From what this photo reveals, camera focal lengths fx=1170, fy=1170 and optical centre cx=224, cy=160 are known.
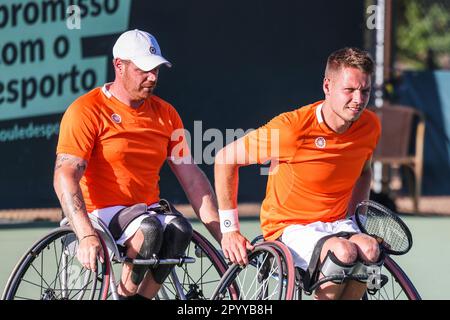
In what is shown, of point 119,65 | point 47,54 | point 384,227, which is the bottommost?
point 384,227

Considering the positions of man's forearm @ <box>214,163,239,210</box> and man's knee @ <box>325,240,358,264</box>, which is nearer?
man's knee @ <box>325,240,358,264</box>

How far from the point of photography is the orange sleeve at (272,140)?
15.9 feet

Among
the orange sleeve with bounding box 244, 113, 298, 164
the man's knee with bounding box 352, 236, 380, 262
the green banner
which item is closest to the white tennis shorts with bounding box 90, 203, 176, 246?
the orange sleeve with bounding box 244, 113, 298, 164

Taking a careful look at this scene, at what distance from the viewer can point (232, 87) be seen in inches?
387

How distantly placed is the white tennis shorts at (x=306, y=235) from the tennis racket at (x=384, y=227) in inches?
2.3

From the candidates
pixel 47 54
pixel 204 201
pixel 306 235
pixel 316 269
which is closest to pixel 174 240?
pixel 204 201

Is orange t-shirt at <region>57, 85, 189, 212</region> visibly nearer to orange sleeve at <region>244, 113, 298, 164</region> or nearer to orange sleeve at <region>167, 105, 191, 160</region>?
orange sleeve at <region>167, 105, 191, 160</region>

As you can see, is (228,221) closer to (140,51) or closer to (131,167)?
(131,167)

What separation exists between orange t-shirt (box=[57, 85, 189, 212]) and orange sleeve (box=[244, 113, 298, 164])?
1.92 ft

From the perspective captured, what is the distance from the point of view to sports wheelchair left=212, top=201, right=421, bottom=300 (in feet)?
14.8

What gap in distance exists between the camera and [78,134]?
5.04 m

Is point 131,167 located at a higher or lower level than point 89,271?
higher

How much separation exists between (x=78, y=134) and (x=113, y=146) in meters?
0.18

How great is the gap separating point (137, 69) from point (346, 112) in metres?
1.01
